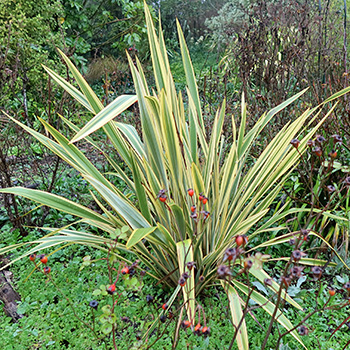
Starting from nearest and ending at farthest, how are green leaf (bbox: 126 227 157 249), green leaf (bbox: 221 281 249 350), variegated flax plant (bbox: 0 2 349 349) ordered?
green leaf (bbox: 126 227 157 249) → green leaf (bbox: 221 281 249 350) → variegated flax plant (bbox: 0 2 349 349)

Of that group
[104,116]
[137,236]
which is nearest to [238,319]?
[137,236]

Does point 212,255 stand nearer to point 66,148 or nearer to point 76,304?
point 76,304

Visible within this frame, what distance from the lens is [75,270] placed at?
6.17 ft

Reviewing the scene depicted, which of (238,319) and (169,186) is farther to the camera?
(169,186)

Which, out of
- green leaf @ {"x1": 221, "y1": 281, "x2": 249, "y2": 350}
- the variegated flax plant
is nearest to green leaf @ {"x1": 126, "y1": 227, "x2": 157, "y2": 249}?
the variegated flax plant

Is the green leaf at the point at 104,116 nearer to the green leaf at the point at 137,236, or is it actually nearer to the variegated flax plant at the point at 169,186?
the variegated flax plant at the point at 169,186

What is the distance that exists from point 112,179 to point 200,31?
25.9 ft

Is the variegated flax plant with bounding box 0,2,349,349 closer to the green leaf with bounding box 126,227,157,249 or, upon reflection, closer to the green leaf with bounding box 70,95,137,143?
the green leaf with bounding box 70,95,137,143

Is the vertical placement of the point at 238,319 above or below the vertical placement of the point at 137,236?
below

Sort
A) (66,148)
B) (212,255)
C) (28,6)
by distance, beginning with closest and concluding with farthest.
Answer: (212,255)
(66,148)
(28,6)

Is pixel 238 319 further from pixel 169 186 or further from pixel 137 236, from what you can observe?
pixel 169 186

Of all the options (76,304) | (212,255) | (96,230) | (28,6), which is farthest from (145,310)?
(28,6)

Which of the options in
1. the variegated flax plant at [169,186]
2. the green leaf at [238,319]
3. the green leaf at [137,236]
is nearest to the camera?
the green leaf at [137,236]

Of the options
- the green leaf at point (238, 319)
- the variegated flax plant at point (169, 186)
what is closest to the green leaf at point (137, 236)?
the variegated flax plant at point (169, 186)
